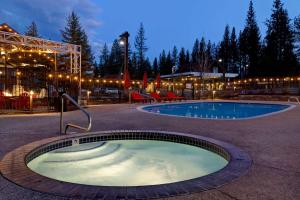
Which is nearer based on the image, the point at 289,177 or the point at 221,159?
the point at 289,177

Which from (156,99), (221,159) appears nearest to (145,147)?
(221,159)

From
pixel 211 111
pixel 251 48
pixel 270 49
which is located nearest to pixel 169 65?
pixel 251 48

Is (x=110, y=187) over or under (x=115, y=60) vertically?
under

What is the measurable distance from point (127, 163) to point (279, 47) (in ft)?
125

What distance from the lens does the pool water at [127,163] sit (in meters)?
3.86

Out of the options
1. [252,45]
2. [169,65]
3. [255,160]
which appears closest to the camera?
[255,160]

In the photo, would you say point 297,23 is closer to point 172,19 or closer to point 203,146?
point 203,146

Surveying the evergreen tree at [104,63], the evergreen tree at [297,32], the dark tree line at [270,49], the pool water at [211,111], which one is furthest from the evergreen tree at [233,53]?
the pool water at [211,111]

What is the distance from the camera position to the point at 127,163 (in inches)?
184

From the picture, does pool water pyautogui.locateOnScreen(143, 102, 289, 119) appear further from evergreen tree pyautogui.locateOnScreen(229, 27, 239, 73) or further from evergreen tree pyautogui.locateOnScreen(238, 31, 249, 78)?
evergreen tree pyautogui.locateOnScreen(229, 27, 239, 73)

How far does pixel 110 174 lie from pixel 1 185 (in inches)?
69.7

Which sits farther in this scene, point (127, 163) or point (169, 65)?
point (169, 65)

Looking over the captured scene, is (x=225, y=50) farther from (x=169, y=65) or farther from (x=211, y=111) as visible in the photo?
(x=211, y=111)

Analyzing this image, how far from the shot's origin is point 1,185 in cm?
250
